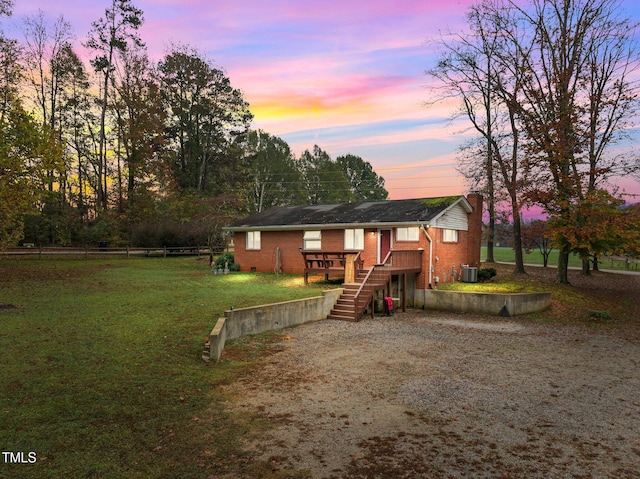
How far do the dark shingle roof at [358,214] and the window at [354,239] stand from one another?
0.52 meters

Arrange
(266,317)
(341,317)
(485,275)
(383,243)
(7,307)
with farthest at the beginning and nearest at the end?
(485,275) < (383,243) < (341,317) < (7,307) < (266,317)

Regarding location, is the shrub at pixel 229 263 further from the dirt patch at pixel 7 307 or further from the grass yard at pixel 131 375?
the dirt patch at pixel 7 307

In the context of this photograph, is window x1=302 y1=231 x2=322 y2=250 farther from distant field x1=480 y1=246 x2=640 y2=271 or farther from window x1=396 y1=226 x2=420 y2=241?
distant field x1=480 y1=246 x2=640 y2=271

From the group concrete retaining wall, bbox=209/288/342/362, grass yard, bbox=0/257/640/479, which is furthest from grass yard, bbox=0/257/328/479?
concrete retaining wall, bbox=209/288/342/362

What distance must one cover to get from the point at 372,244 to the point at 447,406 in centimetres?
1416

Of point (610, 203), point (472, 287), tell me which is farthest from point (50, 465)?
point (610, 203)

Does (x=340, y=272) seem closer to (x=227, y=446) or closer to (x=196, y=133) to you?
(x=227, y=446)

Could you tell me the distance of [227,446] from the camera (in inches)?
217

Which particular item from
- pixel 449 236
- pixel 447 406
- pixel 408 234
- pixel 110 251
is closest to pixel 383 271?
pixel 408 234

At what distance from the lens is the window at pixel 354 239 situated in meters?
21.4

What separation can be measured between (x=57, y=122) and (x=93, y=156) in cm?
436

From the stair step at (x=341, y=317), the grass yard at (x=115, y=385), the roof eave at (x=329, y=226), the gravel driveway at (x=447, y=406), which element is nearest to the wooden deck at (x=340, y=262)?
the roof eave at (x=329, y=226)

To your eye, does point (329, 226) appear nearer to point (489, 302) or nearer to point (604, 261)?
point (489, 302)

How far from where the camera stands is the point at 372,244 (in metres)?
21.1
